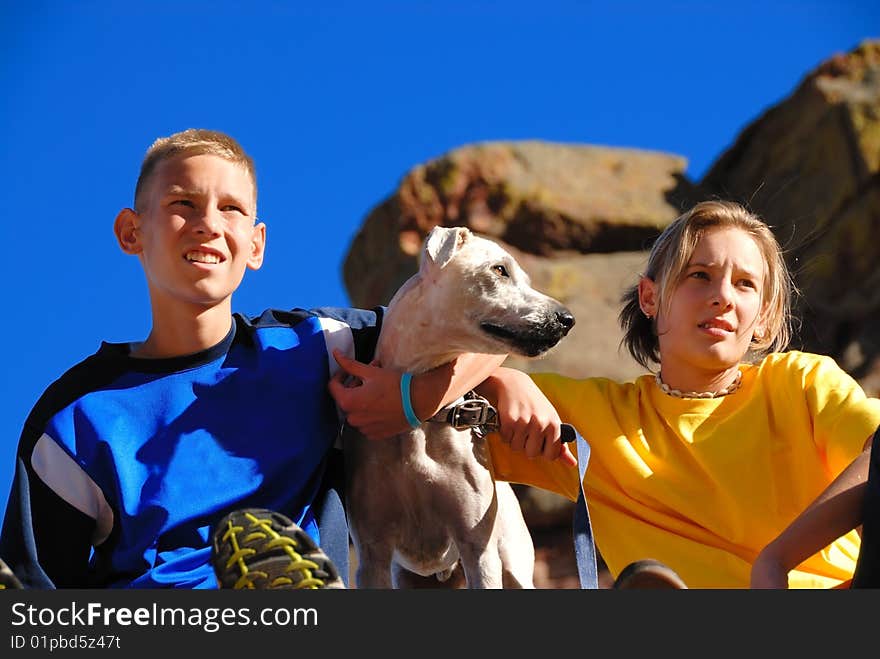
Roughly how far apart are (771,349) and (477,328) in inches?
50.7

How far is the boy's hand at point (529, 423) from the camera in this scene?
3.60 m

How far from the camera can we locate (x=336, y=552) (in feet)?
11.4

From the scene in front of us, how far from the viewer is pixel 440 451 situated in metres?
3.65

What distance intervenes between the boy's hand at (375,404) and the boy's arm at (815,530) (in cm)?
119

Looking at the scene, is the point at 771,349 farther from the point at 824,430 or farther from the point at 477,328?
the point at 477,328

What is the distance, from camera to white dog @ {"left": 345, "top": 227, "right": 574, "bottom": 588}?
11.8ft

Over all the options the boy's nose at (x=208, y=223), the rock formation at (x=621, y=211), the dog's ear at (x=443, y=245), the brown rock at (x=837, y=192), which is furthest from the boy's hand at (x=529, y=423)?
the brown rock at (x=837, y=192)

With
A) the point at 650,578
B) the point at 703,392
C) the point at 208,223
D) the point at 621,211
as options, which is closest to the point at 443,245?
the point at 208,223

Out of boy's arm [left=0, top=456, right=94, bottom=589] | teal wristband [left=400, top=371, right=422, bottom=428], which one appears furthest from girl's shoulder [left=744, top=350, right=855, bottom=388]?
A: boy's arm [left=0, top=456, right=94, bottom=589]

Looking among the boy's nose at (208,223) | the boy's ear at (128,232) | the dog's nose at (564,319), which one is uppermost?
the boy's ear at (128,232)

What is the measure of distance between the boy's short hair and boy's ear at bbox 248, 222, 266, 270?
0.35ft

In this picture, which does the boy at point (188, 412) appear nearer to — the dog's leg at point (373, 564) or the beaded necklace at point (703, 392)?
the dog's leg at point (373, 564)

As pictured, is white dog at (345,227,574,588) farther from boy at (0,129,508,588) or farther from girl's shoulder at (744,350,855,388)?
girl's shoulder at (744,350,855,388)

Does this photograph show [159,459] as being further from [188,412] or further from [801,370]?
[801,370]
